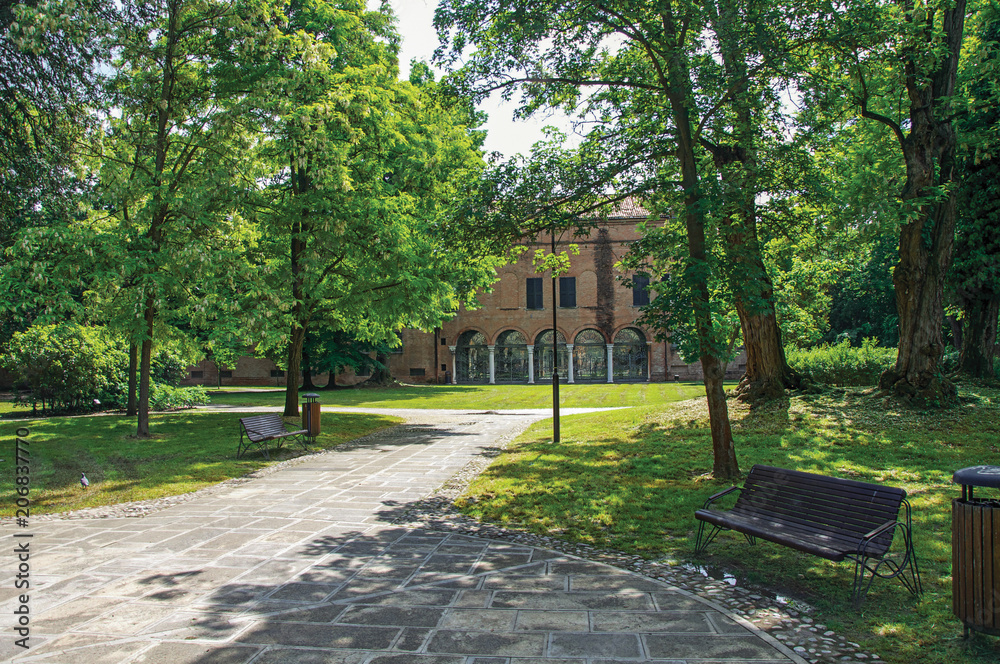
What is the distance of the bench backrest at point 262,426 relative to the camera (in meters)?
11.1

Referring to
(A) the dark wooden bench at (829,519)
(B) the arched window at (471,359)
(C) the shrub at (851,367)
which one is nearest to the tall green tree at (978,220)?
(C) the shrub at (851,367)

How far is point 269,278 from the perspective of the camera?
46.1 ft

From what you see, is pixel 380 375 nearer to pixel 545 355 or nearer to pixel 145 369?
pixel 545 355

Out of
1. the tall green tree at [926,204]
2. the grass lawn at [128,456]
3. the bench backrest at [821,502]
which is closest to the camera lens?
the bench backrest at [821,502]

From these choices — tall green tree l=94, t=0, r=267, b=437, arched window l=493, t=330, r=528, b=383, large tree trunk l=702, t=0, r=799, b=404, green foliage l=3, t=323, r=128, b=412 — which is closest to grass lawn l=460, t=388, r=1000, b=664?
large tree trunk l=702, t=0, r=799, b=404

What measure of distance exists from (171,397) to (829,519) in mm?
20939

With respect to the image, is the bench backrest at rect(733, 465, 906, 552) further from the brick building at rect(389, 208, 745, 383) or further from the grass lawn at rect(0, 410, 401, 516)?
the brick building at rect(389, 208, 745, 383)

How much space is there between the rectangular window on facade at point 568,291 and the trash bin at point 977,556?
3638 centimetres

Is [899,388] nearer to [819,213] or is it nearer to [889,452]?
[889,452]

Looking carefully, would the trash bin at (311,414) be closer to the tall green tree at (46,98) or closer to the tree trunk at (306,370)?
the tall green tree at (46,98)

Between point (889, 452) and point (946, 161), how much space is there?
7.01m

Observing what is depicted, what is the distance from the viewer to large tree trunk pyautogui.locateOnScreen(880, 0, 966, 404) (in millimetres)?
12805

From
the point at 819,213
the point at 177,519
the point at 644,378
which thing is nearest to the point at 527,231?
the point at 819,213

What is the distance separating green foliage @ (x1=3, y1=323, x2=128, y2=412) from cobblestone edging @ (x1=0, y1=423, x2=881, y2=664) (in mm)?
11742
